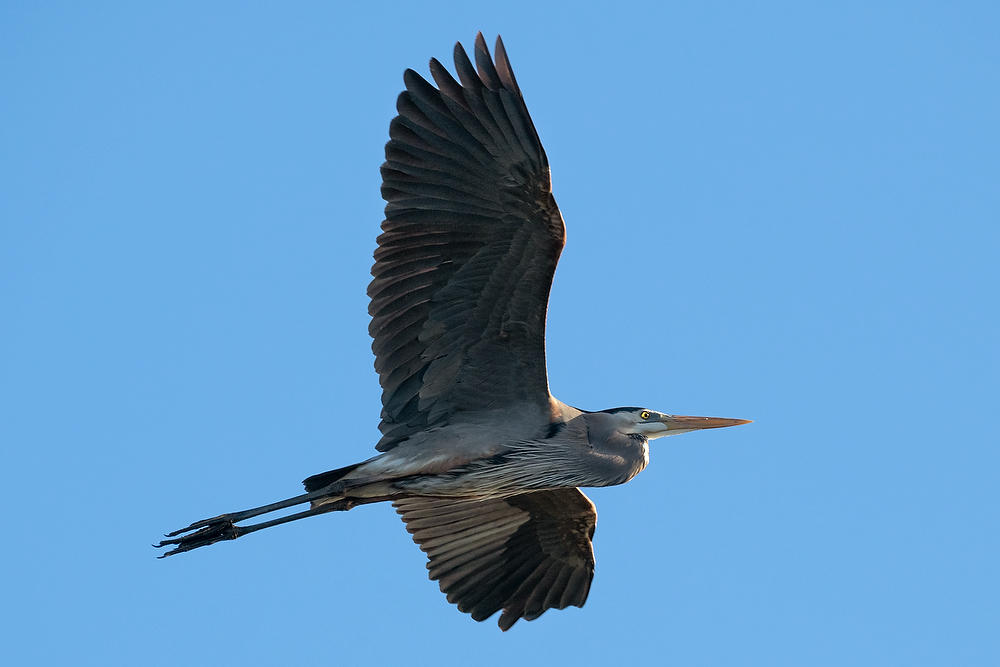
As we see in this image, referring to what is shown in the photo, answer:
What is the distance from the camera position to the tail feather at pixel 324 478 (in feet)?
27.3

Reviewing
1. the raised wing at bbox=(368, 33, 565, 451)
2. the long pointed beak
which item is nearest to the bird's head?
the long pointed beak

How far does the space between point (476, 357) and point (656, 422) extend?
1618 millimetres

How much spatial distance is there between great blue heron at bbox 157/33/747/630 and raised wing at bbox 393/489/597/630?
0.06 feet

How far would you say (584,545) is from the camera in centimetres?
937

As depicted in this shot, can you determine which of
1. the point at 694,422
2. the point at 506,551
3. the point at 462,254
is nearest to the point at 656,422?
the point at 694,422

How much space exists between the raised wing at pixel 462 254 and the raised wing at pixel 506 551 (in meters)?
1.23

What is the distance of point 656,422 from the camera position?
904cm

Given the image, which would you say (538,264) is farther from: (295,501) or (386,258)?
(295,501)

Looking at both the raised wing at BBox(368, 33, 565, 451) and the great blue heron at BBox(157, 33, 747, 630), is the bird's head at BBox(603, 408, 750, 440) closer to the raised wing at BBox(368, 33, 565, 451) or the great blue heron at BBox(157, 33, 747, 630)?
the great blue heron at BBox(157, 33, 747, 630)

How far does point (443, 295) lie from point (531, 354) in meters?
0.73

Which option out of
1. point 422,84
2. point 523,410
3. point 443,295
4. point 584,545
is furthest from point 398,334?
point 584,545

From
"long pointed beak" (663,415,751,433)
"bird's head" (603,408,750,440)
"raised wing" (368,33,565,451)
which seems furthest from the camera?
"long pointed beak" (663,415,751,433)

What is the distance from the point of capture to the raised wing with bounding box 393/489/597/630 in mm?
9375

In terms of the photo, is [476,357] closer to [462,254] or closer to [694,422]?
[462,254]
